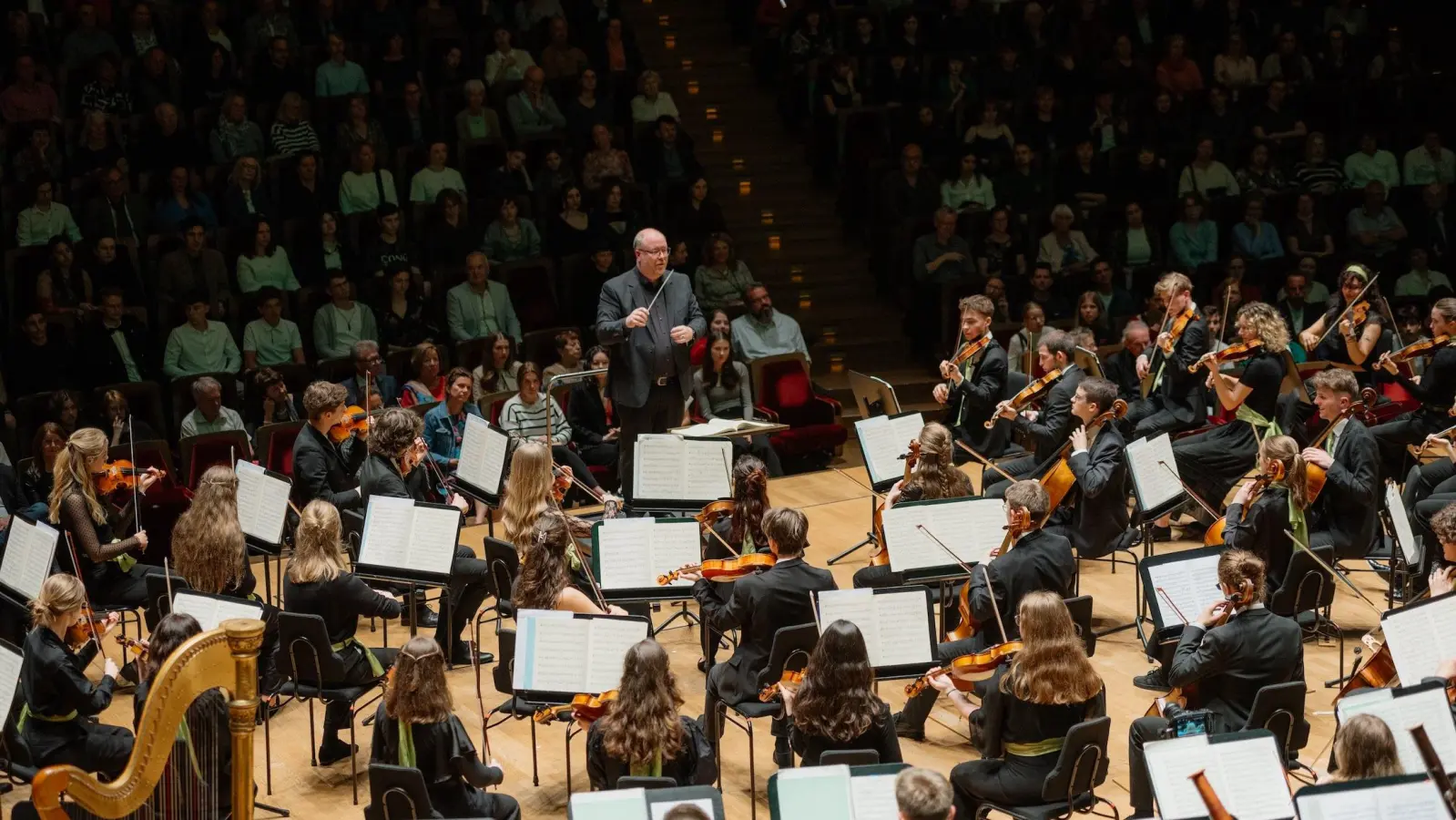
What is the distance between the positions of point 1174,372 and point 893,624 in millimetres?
4069

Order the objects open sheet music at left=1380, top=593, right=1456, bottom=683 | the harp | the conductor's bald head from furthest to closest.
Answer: the conductor's bald head, open sheet music at left=1380, top=593, right=1456, bottom=683, the harp

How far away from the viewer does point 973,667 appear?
5.95 metres

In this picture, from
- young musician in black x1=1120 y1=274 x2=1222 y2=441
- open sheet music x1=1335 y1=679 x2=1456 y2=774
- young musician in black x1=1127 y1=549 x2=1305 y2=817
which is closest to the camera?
open sheet music x1=1335 y1=679 x2=1456 y2=774

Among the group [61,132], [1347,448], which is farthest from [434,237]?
[1347,448]

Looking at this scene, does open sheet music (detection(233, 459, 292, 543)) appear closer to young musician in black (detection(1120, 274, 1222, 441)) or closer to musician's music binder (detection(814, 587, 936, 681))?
musician's music binder (detection(814, 587, 936, 681))

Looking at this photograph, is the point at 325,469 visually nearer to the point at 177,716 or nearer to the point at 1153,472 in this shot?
the point at 177,716

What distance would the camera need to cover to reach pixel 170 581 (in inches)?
290

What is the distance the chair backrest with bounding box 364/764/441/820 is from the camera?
5176 mm

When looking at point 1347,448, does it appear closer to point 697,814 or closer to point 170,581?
point 697,814

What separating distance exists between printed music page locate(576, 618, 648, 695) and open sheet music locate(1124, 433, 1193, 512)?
9.63 feet

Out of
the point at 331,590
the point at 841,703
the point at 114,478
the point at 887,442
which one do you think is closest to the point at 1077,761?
the point at 841,703

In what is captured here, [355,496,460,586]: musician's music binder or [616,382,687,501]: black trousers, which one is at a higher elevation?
[616,382,687,501]: black trousers

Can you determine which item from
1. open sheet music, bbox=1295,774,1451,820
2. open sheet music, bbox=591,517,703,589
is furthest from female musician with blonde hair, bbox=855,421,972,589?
open sheet music, bbox=1295,774,1451,820

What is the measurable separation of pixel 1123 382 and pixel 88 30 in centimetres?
777
